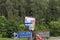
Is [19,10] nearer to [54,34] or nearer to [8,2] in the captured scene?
[8,2]

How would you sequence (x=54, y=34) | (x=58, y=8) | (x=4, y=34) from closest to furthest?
(x=4, y=34) → (x=54, y=34) → (x=58, y=8)

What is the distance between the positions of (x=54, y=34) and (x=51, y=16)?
6.87 metres

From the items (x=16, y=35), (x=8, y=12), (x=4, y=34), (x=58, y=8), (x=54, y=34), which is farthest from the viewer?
(x=58, y=8)

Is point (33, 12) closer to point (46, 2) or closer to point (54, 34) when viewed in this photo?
point (46, 2)

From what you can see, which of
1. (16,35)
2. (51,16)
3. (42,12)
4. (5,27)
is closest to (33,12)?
(42,12)

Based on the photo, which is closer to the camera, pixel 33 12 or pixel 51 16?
pixel 33 12

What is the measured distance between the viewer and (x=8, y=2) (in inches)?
1220

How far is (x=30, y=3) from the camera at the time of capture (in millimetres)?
34281

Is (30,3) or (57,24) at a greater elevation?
(30,3)

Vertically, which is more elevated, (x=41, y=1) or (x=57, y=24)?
(x=41, y=1)

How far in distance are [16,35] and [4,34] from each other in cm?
1328

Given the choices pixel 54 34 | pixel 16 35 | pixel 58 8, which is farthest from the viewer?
pixel 58 8

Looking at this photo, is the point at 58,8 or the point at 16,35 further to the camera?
the point at 58,8

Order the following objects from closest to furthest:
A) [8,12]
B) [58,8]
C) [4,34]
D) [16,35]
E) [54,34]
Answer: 1. [16,35]
2. [4,34]
3. [54,34]
4. [8,12]
5. [58,8]
